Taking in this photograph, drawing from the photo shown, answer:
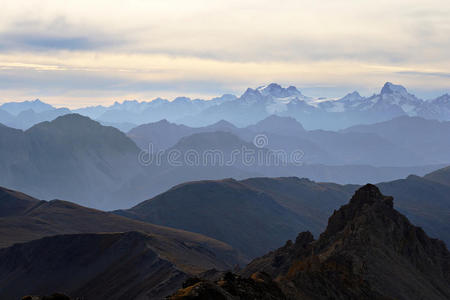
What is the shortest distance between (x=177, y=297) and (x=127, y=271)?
78.5 m

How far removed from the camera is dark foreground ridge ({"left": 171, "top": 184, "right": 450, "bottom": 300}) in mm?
59425

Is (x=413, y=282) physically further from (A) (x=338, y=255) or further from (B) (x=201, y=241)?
(B) (x=201, y=241)

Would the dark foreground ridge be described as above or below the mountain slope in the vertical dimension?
above

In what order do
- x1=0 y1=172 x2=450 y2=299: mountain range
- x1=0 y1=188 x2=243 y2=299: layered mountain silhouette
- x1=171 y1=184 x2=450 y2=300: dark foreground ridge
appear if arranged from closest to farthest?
x1=171 y1=184 x2=450 y2=300: dark foreground ridge
x1=0 y1=172 x2=450 y2=299: mountain range
x1=0 y1=188 x2=243 y2=299: layered mountain silhouette

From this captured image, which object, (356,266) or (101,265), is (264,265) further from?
(101,265)

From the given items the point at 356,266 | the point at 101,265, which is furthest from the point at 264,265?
the point at 101,265

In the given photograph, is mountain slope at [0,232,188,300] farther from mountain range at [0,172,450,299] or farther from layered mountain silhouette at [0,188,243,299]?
mountain range at [0,172,450,299]

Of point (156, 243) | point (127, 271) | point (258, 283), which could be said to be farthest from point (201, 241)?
point (258, 283)

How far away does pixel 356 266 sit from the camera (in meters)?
76.8

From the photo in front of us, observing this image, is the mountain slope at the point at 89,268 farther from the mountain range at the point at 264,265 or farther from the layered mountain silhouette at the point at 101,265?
the mountain range at the point at 264,265

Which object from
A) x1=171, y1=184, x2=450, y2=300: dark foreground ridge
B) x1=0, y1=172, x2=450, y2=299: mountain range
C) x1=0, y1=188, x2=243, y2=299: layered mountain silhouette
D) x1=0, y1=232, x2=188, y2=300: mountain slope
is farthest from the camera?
x1=0, y1=188, x2=243, y2=299: layered mountain silhouette

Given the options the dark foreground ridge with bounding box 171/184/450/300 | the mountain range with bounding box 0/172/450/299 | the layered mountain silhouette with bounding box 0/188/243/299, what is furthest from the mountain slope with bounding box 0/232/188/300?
the dark foreground ridge with bounding box 171/184/450/300

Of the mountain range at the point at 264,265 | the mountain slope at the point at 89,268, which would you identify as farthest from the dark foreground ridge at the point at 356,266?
the mountain slope at the point at 89,268

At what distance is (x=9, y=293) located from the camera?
132m
